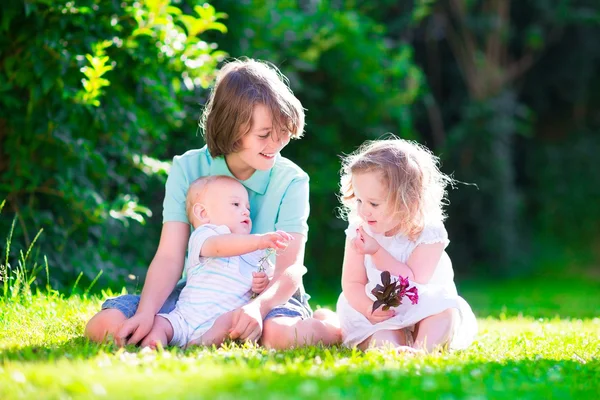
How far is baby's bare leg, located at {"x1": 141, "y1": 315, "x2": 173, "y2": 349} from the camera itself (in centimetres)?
349

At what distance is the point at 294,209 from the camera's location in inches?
156

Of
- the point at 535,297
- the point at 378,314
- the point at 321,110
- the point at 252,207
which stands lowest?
the point at 378,314

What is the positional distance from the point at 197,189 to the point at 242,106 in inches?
18.1

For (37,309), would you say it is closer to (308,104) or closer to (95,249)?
(95,249)

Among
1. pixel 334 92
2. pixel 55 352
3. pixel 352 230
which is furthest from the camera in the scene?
pixel 334 92

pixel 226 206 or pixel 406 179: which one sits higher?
pixel 406 179

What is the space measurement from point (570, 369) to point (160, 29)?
348cm

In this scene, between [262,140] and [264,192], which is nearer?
[262,140]

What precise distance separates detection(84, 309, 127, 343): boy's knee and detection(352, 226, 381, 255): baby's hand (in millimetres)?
1098

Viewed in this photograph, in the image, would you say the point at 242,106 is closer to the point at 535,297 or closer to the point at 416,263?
the point at 416,263

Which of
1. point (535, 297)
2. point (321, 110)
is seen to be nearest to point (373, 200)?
point (535, 297)

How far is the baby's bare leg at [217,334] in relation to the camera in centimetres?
360

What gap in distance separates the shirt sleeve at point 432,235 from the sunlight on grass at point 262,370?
52 centimetres

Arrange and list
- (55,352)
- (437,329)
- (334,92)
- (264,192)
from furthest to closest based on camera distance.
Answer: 1. (334,92)
2. (264,192)
3. (437,329)
4. (55,352)
